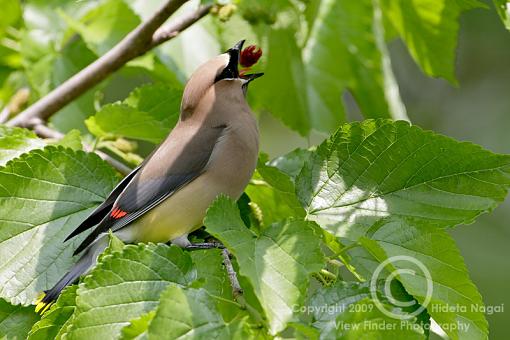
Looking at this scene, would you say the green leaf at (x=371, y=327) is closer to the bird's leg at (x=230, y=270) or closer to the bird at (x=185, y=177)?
the bird's leg at (x=230, y=270)

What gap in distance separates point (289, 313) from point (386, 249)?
0.38m

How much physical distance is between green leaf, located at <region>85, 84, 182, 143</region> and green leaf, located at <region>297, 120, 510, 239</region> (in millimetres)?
747

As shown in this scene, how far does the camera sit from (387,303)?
7.06 ft

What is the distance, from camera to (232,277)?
2.35m

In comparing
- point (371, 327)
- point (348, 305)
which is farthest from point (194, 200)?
point (371, 327)

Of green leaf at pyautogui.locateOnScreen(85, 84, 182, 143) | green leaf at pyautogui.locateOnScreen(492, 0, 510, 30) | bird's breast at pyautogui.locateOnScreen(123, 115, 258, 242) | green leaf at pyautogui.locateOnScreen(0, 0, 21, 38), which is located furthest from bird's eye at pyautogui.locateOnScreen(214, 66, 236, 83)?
green leaf at pyautogui.locateOnScreen(0, 0, 21, 38)

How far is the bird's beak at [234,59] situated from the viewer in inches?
125

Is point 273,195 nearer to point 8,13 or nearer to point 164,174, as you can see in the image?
point 164,174

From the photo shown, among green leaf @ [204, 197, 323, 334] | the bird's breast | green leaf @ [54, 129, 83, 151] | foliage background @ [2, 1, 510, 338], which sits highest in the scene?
green leaf @ [54, 129, 83, 151]

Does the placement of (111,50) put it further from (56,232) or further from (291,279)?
(291,279)

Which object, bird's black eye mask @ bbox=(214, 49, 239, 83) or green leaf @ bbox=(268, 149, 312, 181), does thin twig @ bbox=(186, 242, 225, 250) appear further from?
bird's black eye mask @ bbox=(214, 49, 239, 83)

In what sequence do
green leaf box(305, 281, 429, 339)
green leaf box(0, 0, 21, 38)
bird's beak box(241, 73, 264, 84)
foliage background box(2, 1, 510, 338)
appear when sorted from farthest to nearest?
foliage background box(2, 1, 510, 338) < green leaf box(0, 0, 21, 38) < bird's beak box(241, 73, 264, 84) < green leaf box(305, 281, 429, 339)

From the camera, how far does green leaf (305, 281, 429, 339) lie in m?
2.04

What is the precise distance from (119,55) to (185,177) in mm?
626
